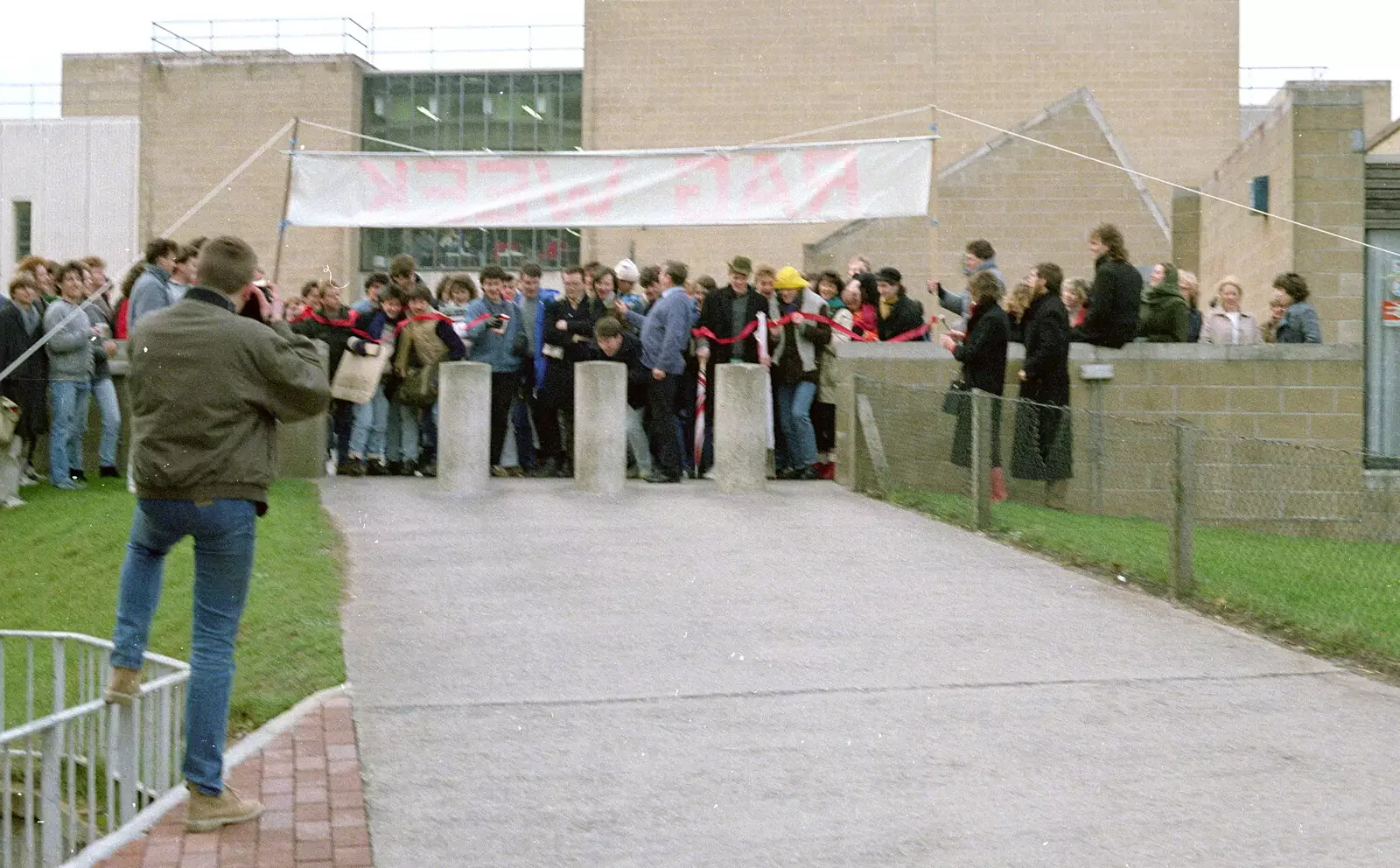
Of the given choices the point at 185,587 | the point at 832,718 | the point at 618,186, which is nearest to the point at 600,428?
the point at 618,186

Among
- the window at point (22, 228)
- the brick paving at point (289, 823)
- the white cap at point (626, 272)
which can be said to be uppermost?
the window at point (22, 228)

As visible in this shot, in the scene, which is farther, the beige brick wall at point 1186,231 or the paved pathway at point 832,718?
the beige brick wall at point 1186,231

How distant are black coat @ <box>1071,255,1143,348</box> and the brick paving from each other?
9531mm

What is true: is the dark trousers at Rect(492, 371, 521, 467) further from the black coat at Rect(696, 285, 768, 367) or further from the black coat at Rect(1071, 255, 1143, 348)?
the black coat at Rect(1071, 255, 1143, 348)

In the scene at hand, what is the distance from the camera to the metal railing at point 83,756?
5578 mm

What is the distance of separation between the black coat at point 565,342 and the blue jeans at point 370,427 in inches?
56.4

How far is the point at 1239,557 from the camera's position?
10.7m

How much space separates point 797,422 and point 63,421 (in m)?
6.23

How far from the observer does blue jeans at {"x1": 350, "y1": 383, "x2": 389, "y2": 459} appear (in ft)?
52.2

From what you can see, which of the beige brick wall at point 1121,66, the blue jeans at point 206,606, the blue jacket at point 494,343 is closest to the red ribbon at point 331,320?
the blue jacket at point 494,343

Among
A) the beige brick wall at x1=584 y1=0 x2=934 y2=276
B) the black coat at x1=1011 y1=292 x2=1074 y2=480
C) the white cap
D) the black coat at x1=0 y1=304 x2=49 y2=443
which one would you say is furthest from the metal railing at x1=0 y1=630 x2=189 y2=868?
the beige brick wall at x1=584 y1=0 x2=934 y2=276

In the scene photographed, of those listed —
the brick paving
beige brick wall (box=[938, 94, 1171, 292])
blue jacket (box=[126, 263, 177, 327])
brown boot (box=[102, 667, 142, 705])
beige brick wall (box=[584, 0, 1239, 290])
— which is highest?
beige brick wall (box=[584, 0, 1239, 290])

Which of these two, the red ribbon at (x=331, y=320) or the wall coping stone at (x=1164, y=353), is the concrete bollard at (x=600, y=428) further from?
the red ribbon at (x=331, y=320)

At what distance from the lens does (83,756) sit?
709cm
